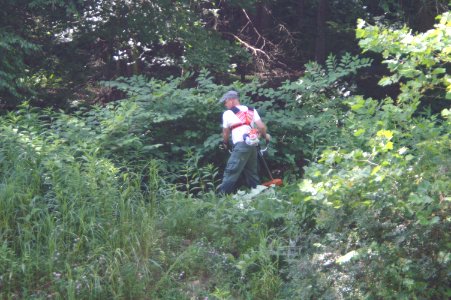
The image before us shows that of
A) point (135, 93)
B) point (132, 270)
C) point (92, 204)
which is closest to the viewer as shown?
point (132, 270)

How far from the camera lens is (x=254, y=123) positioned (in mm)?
9648

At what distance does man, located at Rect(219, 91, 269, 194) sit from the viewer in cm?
948

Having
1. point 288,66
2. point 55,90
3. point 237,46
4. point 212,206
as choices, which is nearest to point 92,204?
point 212,206

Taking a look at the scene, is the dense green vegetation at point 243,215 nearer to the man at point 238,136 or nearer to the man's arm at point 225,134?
the man at point 238,136

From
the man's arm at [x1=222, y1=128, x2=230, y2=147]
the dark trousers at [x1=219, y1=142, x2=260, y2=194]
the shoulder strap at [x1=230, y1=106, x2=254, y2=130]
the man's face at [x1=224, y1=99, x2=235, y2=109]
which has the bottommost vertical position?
the dark trousers at [x1=219, y1=142, x2=260, y2=194]

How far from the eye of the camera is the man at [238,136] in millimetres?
9477

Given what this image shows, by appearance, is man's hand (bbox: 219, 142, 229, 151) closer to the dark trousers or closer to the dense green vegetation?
the dark trousers

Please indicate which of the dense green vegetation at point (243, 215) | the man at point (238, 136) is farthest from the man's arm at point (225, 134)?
the dense green vegetation at point (243, 215)

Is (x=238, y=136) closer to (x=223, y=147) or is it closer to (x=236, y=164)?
(x=236, y=164)

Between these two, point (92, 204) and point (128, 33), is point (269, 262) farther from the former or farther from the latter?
point (128, 33)

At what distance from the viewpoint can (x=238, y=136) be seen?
9500mm

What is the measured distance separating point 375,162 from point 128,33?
814cm

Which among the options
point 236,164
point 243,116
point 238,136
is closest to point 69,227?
point 236,164

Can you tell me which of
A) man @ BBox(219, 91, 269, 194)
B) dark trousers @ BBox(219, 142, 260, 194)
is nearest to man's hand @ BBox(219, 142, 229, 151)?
man @ BBox(219, 91, 269, 194)
